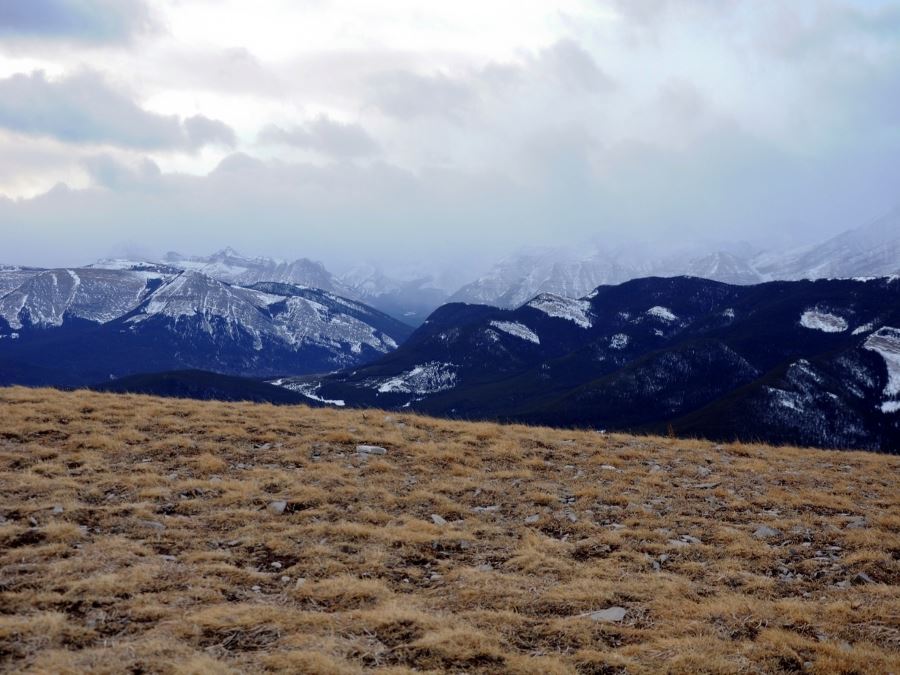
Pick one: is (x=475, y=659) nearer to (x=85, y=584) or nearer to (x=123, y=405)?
(x=85, y=584)

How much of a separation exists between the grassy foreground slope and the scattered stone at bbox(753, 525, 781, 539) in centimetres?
7

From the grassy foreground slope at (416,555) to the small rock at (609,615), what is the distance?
0.16 ft

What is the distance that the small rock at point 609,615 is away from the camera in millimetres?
11145

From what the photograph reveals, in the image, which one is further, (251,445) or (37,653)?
(251,445)

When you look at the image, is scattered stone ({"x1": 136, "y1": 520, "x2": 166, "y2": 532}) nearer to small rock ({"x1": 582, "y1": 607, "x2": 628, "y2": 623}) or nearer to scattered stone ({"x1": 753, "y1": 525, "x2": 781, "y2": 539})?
small rock ({"x1": 582, "y1": 607, "x2": 628, "y2": 623})

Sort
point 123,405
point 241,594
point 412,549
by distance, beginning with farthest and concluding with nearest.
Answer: point 123,405
point 412,549
point 241,594

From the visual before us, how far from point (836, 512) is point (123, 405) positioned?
95.7 ft

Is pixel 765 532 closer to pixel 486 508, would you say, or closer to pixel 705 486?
pixel 705 486

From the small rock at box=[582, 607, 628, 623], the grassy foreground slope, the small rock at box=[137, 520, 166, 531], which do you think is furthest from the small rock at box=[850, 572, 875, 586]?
the small rock at box=[137, 520, 166, 531]

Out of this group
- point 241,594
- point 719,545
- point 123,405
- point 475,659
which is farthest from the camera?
point 123,405

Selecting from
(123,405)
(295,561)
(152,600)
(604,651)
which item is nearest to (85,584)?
(152,600)

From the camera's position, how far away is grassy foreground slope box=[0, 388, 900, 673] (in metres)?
9.61

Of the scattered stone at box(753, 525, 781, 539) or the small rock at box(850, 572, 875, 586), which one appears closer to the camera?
the small rock at box(850, 572, 875, 586)

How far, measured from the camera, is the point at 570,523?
54.1 feet
